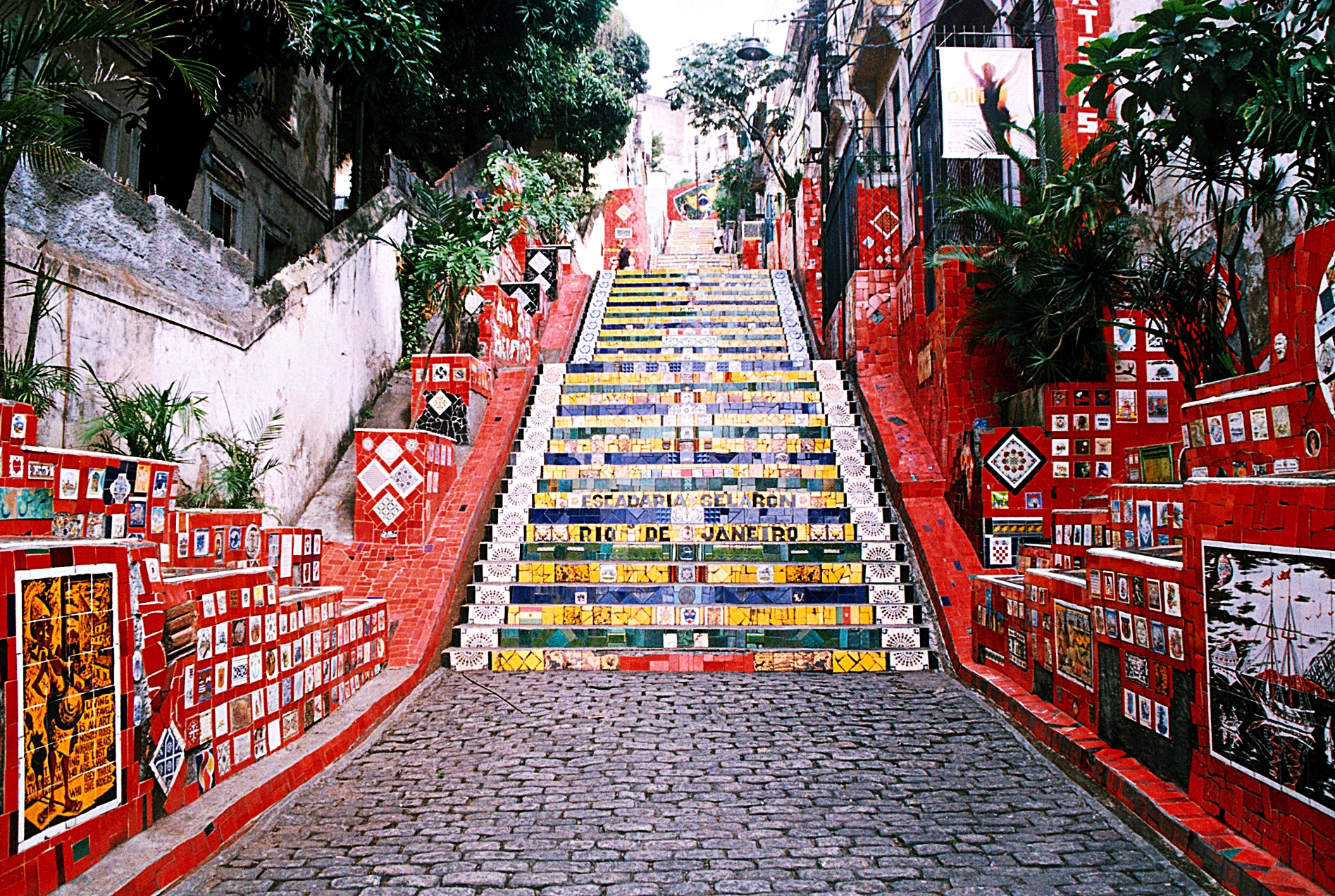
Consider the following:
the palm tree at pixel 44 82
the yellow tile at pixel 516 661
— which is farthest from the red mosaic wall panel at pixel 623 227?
the palm tree at pixel 44 82

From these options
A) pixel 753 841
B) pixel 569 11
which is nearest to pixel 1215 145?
pixel 753 841

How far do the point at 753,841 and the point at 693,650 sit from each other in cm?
291

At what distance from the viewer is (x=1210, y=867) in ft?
9.64

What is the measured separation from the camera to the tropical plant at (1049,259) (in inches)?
244

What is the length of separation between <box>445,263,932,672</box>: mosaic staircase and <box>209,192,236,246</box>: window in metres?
5.59

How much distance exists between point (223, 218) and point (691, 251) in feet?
95.5

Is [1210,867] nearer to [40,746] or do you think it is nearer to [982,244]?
[40,746]

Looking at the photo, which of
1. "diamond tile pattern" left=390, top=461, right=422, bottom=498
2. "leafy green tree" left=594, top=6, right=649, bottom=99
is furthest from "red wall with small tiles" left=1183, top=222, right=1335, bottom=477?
"leafy green tree" left=594, top=6, right=649, bottom=99

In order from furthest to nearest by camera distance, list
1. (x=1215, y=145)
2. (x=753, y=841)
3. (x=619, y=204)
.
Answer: (x=619, y=204), (x=1215, y=145), (x=753, y=841)

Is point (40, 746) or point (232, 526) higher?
point (232, 526)

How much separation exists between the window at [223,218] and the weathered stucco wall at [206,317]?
3.96 metres

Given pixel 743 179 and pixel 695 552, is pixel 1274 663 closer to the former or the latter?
pixel 695 552

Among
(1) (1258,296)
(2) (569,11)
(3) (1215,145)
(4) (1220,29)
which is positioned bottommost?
(1) (1258,296)

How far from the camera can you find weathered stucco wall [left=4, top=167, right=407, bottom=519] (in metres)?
5.16
